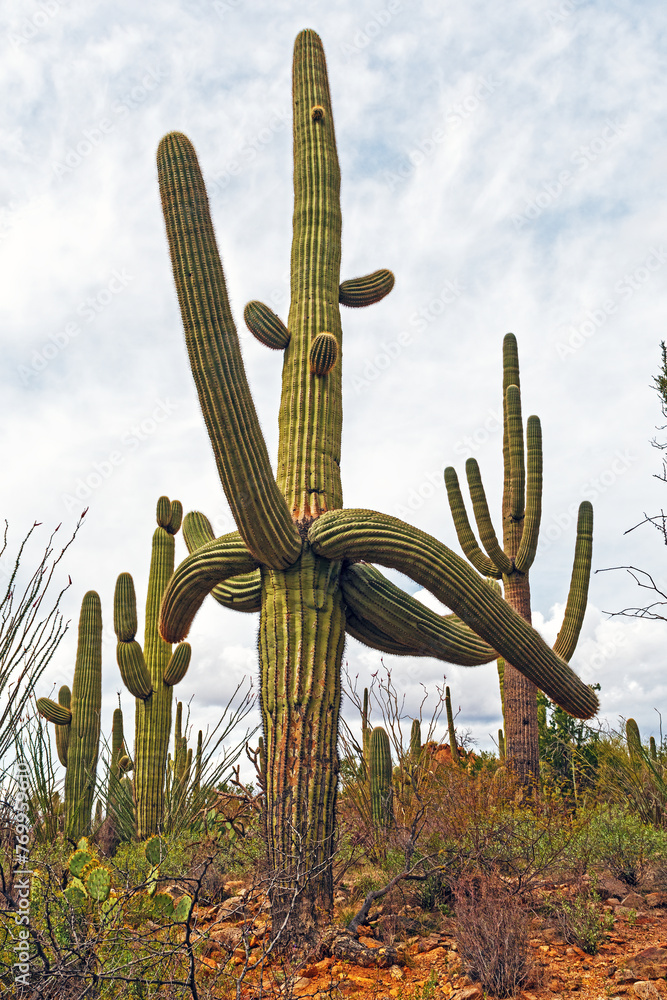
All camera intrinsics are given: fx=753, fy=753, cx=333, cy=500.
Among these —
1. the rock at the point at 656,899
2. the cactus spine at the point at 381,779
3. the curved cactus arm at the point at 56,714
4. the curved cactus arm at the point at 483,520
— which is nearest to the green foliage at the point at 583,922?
the rock at the point at 656,899

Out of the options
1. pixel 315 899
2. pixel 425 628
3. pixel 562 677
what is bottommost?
pixel 315 899

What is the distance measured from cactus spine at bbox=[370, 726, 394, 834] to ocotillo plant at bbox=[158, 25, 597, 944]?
1461 mm

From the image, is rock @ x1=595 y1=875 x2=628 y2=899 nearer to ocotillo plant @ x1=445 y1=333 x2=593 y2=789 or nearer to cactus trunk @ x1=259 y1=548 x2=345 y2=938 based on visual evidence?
cactus trunk @ x1=259 y1=548 x2=345 y2=938

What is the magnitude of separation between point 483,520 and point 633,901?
622 cm

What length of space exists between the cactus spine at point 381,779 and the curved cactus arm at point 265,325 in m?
3.94

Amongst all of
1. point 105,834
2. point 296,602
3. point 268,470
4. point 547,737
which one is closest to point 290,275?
point 268,470

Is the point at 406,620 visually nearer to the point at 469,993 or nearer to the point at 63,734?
the point at 469,993

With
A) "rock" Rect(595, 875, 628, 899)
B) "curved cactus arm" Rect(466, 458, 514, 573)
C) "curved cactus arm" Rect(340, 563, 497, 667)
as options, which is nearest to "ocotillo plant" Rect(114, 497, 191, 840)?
"curved cactus arm" Rect(340, 563, 497, 667)

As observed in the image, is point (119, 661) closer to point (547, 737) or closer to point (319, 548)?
point (319, 548)

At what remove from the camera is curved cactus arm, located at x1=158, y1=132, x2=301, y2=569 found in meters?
4.82

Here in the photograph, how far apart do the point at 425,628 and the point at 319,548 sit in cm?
125

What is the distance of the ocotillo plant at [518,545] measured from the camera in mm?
10406

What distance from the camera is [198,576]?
6.00 meters

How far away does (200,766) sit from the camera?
841 cm
